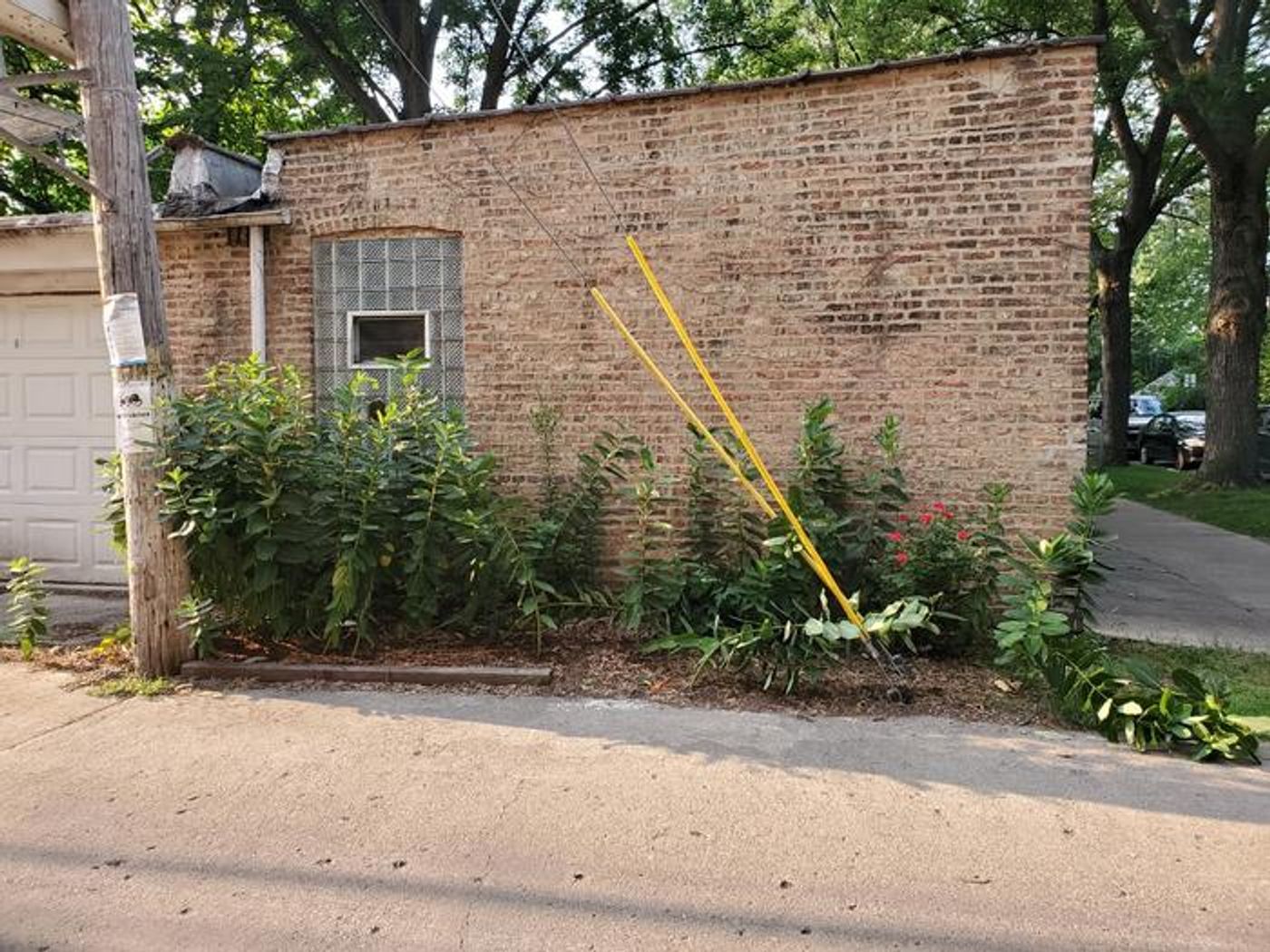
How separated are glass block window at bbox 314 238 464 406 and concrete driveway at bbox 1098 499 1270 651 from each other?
4.84 m

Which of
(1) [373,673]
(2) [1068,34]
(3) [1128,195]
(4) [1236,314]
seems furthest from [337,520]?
(3) [1128,195]

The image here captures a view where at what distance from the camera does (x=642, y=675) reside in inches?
217

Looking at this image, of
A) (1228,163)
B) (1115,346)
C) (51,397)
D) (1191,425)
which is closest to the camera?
(51,397)

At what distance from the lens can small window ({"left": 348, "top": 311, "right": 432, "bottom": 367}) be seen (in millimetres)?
7242

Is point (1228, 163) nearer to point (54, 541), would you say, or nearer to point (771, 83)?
point (771, 83)

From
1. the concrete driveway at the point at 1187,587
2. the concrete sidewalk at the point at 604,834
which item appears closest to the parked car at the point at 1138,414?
the concrete driveway at the point at 1187,587

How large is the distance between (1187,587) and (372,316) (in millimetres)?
7584

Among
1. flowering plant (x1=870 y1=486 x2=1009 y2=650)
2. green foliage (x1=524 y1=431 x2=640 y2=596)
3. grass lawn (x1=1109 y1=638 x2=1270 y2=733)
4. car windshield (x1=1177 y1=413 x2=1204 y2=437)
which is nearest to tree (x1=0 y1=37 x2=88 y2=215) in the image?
green foliage (x1=524 y1=431 x2=640 y2=596)

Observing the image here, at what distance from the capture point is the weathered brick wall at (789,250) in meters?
6.04

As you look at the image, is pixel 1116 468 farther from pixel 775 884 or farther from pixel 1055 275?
pixel 775 884

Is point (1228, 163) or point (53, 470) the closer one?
point (53, 470)

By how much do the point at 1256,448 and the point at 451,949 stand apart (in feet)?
55.8

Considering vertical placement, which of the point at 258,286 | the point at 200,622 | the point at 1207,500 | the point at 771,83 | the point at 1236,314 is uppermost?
the point at 771,83

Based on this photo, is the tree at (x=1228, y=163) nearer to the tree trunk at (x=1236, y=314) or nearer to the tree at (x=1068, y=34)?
the tree trunk at (x=1236, y=314)
